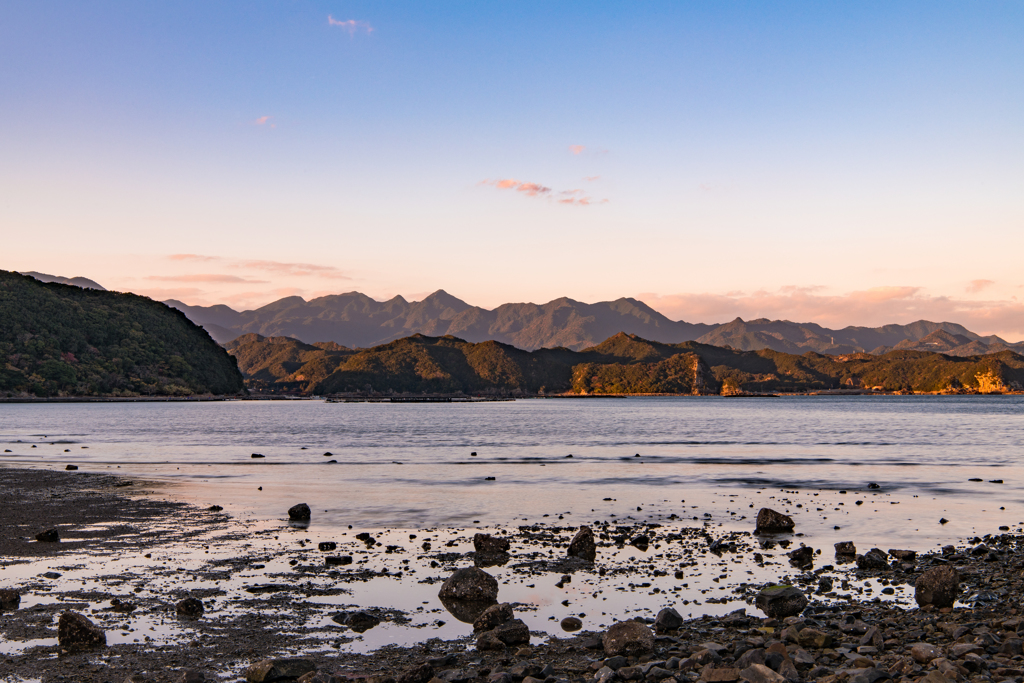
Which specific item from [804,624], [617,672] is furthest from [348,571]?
[804,624]

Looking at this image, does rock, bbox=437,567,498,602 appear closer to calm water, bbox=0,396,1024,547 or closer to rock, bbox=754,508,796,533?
calm water, bbox=0,396,1024,547

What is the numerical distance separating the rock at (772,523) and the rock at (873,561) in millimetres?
4918

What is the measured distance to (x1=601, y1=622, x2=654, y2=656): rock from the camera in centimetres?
1142

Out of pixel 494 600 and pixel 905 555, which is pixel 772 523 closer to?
pixel 905 555

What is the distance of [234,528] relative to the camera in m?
23.2

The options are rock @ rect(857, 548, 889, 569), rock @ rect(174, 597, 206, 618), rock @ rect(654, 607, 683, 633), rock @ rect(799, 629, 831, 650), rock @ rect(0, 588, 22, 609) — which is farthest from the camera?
rock @ rect(857, 548, 889, 569)

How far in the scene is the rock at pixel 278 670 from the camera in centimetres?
1019

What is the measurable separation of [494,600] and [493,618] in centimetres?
192

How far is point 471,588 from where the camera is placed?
580 inches

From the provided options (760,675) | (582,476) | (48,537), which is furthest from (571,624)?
(582,476)

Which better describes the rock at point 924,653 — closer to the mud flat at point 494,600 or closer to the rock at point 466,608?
the mud flat at point 494,600

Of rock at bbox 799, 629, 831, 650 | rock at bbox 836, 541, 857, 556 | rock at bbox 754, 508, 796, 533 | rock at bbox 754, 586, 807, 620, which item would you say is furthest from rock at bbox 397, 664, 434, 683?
rock at bbox 754, 508, 796, 533

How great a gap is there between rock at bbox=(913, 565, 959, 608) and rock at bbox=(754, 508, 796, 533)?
27.6 feet

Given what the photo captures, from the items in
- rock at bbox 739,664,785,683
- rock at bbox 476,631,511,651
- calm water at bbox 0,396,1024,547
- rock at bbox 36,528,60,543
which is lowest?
calm water at bbox 0,396,1024,547
